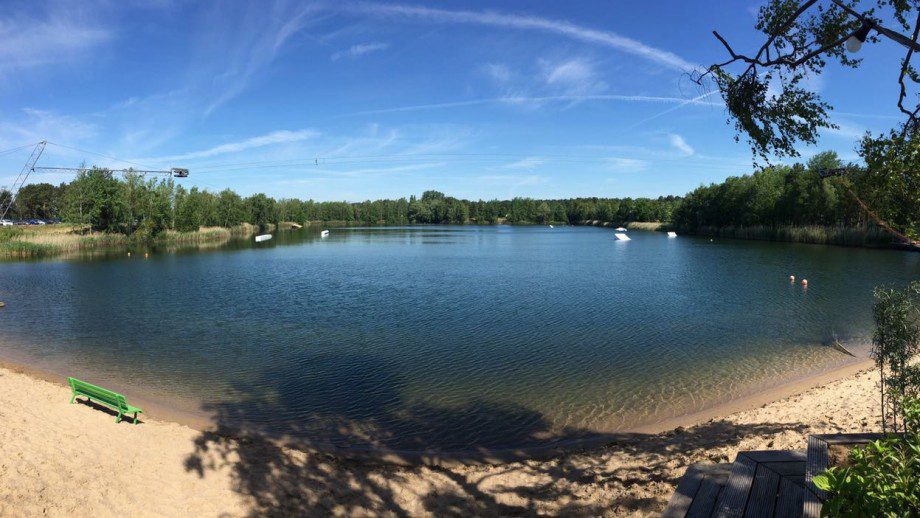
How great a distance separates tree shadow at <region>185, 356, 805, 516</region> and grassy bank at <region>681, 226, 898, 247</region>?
4793 cm

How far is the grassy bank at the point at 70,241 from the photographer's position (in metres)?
49.6

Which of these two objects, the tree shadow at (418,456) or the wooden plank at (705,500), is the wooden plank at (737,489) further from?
the tree shadow at (418,456)

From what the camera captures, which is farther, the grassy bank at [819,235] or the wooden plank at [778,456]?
the grassy bank at [819,235]

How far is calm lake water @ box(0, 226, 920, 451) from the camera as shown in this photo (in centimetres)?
1130

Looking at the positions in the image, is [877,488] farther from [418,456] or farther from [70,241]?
[70,241]

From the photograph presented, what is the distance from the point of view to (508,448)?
9.48 meters

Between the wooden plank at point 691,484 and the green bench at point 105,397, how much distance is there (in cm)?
1021

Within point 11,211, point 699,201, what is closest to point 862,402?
point 699,201

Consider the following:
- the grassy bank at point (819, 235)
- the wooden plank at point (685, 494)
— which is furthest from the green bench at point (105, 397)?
the grassy bank at point (819, 235)

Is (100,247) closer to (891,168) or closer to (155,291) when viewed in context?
(155,291)

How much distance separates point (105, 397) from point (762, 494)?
11.9 m

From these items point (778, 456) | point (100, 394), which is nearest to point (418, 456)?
point (778, 456)

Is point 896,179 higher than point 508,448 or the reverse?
higher

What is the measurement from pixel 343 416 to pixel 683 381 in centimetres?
914
